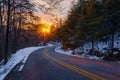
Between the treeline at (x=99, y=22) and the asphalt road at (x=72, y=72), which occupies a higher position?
the treeline at (x=99, y=22)

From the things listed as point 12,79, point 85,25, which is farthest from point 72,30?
point 12,79

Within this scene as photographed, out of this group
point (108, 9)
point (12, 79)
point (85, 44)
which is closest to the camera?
point (12, 79)

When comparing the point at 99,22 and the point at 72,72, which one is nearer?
the point at 72,72

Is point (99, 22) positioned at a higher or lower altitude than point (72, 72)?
higher

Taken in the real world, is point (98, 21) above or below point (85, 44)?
above

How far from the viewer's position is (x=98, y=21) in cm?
3378

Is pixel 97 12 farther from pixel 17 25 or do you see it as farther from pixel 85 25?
pixel 17 25

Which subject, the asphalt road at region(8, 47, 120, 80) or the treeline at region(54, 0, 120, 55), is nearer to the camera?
the asphalt road at region(8, 47, 120, 80)

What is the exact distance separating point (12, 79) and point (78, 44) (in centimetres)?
3462

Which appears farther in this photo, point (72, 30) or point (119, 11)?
point (72, 30)

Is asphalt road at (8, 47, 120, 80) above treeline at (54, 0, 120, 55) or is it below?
below

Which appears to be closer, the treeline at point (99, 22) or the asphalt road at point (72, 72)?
the asphalt road at point (72, 72)

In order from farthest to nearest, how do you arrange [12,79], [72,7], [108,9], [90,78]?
1. [72,7]
2. [108,9]
3. [12,79]
4. [90,78]

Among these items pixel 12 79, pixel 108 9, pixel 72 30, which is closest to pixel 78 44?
pixel 72 30
